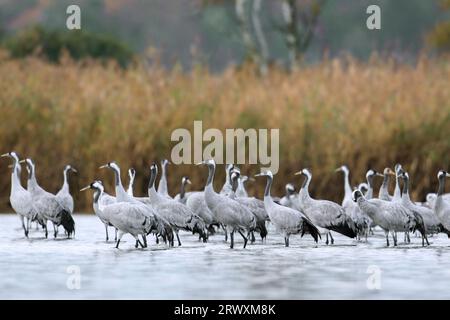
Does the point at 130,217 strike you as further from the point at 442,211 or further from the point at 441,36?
the point at 441,36

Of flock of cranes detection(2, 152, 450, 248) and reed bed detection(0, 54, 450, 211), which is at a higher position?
reed bed detection(0, 54, 450, 211)

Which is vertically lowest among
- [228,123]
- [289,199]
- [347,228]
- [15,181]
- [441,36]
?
[347,228]

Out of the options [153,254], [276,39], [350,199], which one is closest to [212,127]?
[350,199]

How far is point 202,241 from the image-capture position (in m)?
12.9

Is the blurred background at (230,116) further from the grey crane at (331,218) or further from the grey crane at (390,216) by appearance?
the grey crane at (390,216)

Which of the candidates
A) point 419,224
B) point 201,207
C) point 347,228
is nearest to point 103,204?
point 201,207

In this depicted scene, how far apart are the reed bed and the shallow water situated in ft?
10.5

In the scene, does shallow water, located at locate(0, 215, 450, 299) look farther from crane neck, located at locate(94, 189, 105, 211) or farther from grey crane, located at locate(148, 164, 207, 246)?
crane neck, located at locate(94, 189, 105, 211)

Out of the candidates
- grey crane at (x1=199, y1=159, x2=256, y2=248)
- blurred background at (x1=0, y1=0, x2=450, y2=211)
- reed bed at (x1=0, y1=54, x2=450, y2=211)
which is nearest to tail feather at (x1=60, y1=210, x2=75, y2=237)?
grey crane at (x1=199, y1=159, x2=256, y2=248)

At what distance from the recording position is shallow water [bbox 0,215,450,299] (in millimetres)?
8836

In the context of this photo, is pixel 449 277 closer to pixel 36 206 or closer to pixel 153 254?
pixel 153 254

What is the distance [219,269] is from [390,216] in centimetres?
271

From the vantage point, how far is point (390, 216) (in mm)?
12266
